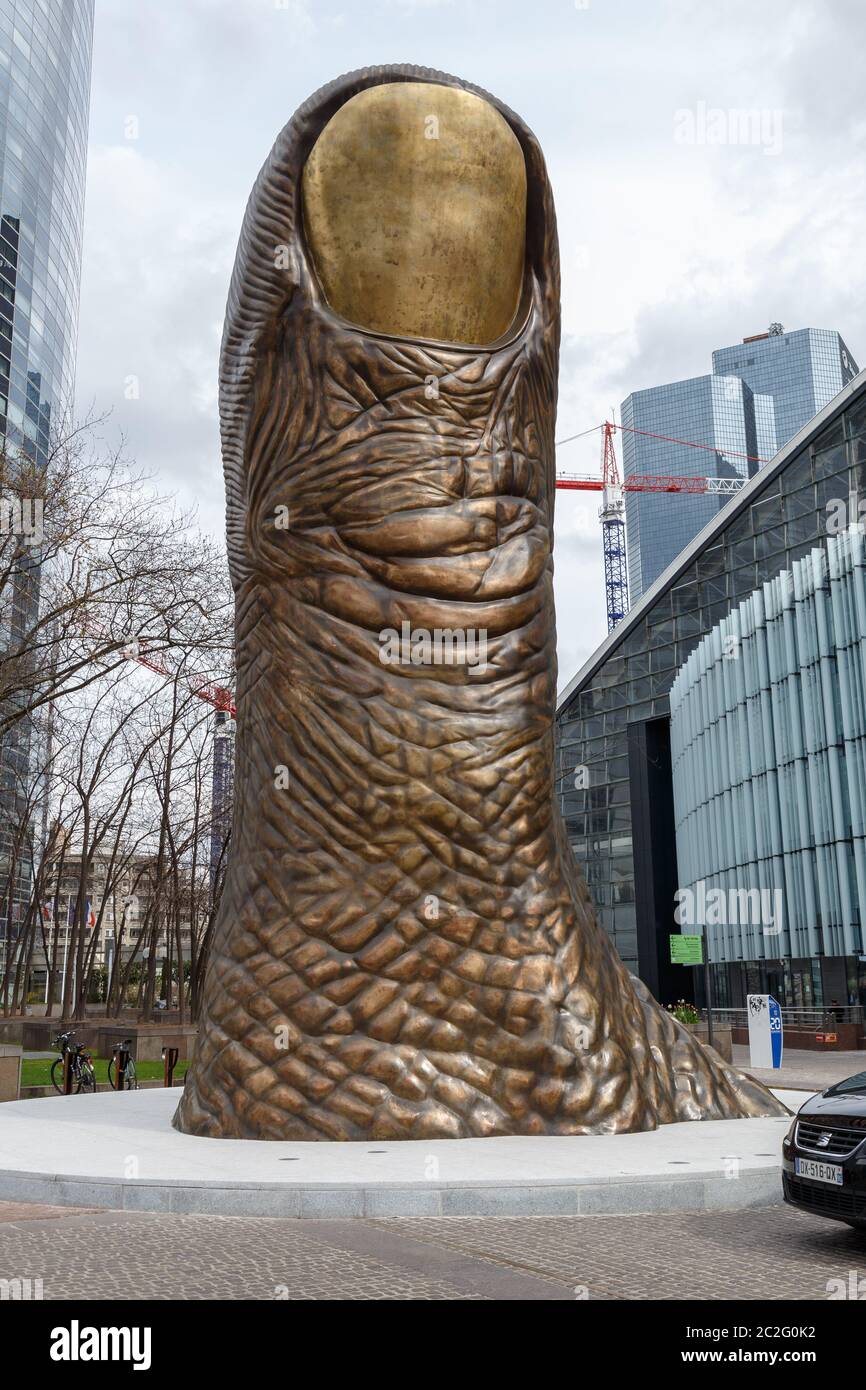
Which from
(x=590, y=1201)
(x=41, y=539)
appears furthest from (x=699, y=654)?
(x=590, y=1201)

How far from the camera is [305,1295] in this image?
518cm

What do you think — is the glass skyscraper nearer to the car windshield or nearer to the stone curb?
the stone curb

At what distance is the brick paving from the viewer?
5.27m

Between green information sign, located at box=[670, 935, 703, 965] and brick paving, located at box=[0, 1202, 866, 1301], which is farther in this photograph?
green information sign, located at box=[670, 935, 703, 965]

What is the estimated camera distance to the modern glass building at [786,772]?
33.3 metres

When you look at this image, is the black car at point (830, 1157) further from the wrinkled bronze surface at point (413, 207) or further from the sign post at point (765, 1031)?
the sign post at point (765, 1031)

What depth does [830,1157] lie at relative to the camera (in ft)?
21.3

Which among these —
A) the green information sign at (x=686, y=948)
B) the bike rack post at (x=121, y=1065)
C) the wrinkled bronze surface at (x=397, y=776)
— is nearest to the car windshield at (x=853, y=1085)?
the wrinkled bronze surface at (x=397, y=776)

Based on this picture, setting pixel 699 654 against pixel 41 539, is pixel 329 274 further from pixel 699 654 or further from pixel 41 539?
pixel 699 654

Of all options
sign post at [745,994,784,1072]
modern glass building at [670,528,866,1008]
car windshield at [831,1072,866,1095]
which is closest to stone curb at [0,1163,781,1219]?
car windshield at [831,1072,866,1095]

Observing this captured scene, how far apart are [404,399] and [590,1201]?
6.11m

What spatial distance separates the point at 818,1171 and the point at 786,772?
31.6 meters

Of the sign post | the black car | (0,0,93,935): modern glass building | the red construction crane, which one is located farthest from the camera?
the red construction crane

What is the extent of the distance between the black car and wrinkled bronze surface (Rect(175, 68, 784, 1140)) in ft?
8.90
